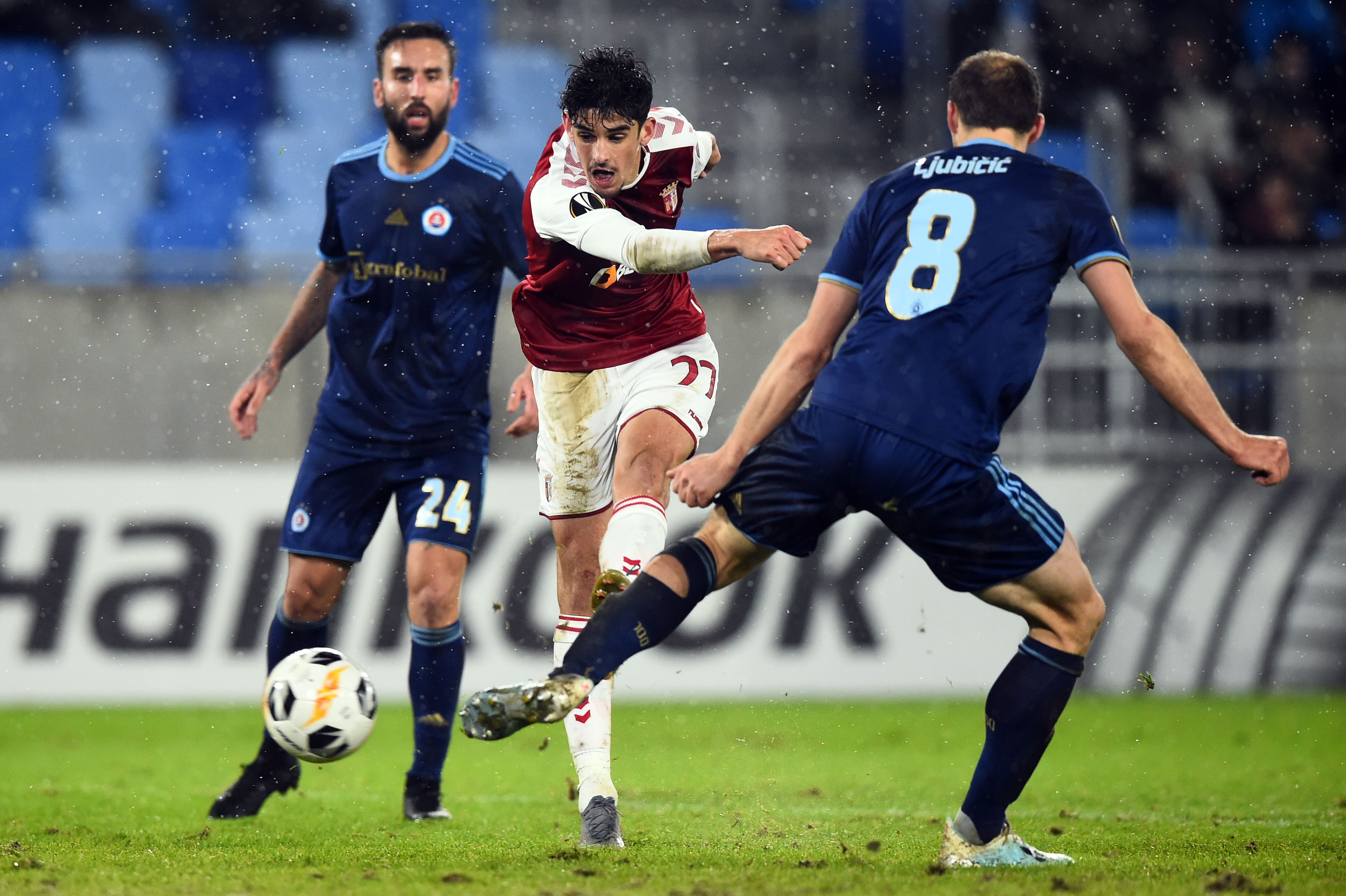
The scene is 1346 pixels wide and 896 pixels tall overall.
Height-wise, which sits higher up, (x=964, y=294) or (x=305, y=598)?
(x=964, y=294)

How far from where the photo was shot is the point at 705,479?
384cm

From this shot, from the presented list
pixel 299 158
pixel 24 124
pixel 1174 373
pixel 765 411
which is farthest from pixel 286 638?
pixel 24 124

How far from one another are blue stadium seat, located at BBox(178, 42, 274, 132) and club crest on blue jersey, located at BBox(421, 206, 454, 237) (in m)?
8.88

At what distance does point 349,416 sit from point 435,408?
330 millimetres

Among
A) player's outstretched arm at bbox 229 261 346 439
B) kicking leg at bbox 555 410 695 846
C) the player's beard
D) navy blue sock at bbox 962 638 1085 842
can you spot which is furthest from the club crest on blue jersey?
navy blue sock at bbox 962 638 1085 842

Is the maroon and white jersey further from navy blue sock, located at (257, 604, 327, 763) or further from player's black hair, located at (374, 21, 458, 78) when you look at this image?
navy blue sock, located at (257, 604, 327, 763)

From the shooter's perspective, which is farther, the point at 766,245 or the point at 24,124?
the point at 24,124

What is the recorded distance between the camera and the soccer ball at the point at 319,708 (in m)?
4.58

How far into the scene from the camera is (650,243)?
421 cm

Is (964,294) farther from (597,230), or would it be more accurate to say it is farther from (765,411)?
(597,230)

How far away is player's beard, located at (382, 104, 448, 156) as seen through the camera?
565 cm

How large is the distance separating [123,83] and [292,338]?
30.2 ft

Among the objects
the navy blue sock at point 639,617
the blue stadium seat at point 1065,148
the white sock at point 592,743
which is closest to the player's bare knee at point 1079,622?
the navy blue sock at point 639,617

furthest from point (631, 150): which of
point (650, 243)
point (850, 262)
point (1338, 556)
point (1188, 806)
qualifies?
point (1338, 556)
